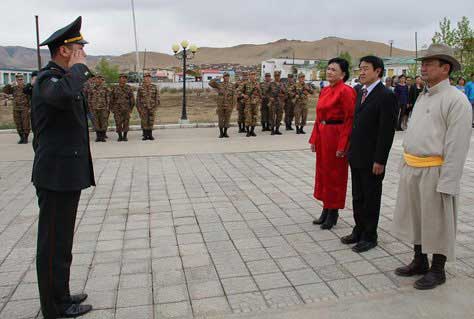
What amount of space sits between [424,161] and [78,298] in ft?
8.97

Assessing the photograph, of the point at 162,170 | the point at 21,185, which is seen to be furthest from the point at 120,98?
the point at 21,185

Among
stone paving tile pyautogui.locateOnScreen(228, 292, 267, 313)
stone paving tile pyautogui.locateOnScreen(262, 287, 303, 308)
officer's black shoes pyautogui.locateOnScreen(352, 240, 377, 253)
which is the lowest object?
stone paving tile pyautogui.locateOnScreen(228, 292, 267, 313)

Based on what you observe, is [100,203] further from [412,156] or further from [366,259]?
[412,156]

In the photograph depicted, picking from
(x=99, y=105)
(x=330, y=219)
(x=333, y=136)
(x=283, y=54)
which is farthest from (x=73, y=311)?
(x=283, y=54)

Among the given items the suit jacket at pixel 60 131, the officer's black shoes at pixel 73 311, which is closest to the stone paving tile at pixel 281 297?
the officer's black shoes at pixel 73 311

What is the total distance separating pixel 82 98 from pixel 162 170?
5.26 m

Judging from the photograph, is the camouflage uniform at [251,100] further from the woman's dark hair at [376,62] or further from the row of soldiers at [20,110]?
the woman's dark hair at [376,62]

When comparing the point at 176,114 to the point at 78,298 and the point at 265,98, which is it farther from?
the point at 78,298

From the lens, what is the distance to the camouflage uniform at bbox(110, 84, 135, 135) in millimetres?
11734

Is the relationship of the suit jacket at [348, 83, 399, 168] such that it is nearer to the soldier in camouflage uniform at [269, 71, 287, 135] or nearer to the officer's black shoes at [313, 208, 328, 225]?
the officer's black shoes at [313, 208, 328, 225]

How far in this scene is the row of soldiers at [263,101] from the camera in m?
12.2

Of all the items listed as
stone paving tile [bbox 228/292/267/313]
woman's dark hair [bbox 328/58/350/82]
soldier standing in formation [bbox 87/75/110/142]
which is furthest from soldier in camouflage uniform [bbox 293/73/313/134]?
stone paving tile [bbox 228/292/267/313]

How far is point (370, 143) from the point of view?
4.07 metres

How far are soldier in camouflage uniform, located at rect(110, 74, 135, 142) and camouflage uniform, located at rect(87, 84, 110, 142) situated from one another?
213 millimetres
